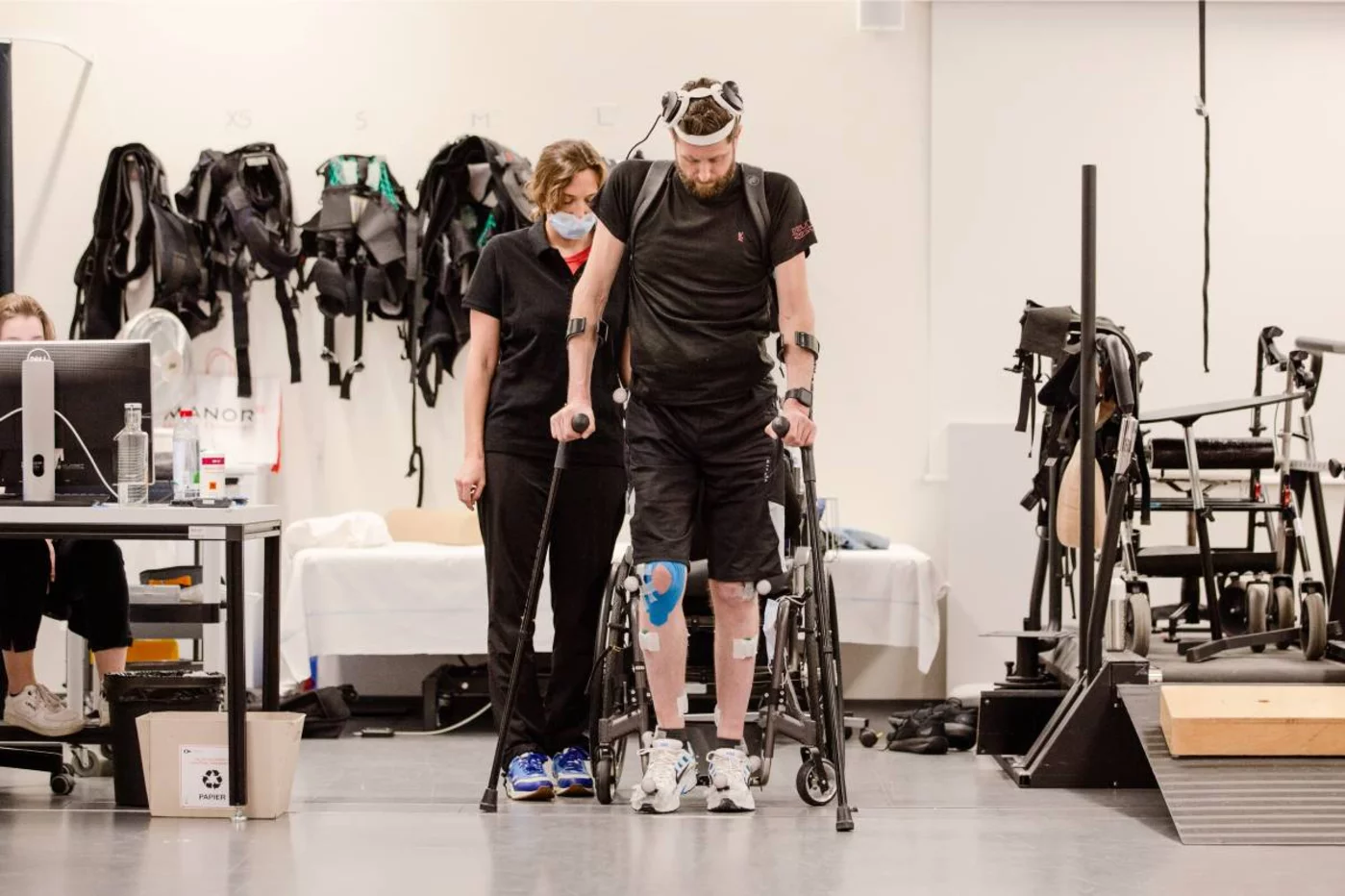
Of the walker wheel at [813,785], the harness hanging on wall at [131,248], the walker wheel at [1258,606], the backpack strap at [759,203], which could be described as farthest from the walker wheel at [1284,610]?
the harness hanging on wall at [131,248]

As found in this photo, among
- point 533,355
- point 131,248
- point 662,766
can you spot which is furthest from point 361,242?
point 662,766

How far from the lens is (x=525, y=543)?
404 cm

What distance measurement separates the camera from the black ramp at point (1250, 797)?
138 inches

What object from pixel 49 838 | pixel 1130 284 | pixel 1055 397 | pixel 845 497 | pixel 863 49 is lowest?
pixel 49 838

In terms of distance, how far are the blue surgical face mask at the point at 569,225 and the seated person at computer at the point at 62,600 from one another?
1531 millimetres

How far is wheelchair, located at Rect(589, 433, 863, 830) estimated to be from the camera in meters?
3.78

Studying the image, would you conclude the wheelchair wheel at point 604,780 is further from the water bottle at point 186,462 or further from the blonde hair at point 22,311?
the blonde hair at point 22,311

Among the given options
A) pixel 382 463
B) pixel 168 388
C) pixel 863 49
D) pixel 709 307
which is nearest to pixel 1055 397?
pixel 709 307

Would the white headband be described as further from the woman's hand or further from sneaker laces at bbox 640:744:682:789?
sneaker laces at bbox 640:744:682:789

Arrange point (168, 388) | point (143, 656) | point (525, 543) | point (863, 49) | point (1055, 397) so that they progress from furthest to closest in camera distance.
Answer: point (863, 49)
point (168, 388)
point (143, 656)
point (1055, 397)
point (525, 543)

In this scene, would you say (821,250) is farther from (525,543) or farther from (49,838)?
(49,838)

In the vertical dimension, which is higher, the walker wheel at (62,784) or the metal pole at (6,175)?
the metal pole at (6,175)

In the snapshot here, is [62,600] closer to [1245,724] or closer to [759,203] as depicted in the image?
[759,203]

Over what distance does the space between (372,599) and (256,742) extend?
1856 millimetres
